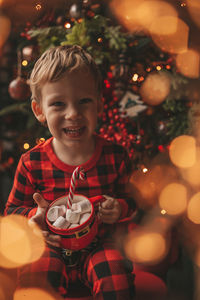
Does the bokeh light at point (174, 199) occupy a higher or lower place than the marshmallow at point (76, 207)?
lower

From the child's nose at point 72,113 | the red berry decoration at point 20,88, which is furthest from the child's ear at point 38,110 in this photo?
the red berry decoration at point 20,88

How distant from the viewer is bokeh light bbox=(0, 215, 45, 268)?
0.71m

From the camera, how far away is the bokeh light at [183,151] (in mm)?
987

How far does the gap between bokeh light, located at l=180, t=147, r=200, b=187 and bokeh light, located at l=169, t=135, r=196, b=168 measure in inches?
0.4

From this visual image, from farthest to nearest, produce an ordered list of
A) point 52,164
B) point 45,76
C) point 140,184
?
point 140,184, point 52,164, point 45,76

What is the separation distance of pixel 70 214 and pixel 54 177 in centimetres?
16

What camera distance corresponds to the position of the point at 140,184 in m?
0.99

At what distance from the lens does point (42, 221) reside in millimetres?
664

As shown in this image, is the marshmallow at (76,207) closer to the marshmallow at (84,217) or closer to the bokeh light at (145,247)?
the marshmallow at (84,217)

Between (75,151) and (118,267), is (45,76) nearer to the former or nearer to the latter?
(75,151)

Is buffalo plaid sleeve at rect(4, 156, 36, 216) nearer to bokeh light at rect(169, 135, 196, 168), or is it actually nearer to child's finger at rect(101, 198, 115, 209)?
child's finger at rect(101, 198, 115, 209)

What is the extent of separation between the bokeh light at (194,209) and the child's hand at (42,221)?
0.55m

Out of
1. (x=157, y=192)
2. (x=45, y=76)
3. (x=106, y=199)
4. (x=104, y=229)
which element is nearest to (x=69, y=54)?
(x=45, y=76)

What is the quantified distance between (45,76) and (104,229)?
0.43 m
